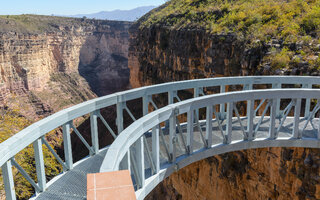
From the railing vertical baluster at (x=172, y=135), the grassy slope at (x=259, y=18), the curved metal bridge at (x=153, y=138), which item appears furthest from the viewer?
the grassy slope at (x=259, y=18)

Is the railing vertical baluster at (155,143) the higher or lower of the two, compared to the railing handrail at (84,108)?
lower

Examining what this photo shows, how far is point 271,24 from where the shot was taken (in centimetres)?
1688

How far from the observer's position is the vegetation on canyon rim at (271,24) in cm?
1359

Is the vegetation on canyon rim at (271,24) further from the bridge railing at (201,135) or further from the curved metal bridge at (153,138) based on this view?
the bridge railing at (201,135)

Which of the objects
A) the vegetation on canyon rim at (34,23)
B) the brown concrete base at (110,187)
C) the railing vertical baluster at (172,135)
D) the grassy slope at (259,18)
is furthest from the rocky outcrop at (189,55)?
the vegetation on canyon rim at (34,23)

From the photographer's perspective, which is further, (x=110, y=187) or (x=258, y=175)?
(x=258, y=175)

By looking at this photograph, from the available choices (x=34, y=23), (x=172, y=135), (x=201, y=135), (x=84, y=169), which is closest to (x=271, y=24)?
(x=201, y=135)

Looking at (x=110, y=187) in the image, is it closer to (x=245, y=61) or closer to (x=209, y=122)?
(x=209, y=122)

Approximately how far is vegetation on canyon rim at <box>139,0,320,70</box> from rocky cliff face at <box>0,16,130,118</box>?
26368 millimetres

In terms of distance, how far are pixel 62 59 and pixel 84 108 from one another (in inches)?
1913

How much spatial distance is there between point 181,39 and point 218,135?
1445cm

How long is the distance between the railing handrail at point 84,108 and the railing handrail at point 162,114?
5.69ft

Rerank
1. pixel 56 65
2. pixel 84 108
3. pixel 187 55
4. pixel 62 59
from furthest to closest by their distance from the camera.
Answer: pixel 62 59
pixel 56 65
pixel 187 55
pixel 84 108

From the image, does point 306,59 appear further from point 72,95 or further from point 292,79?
point 72,95
